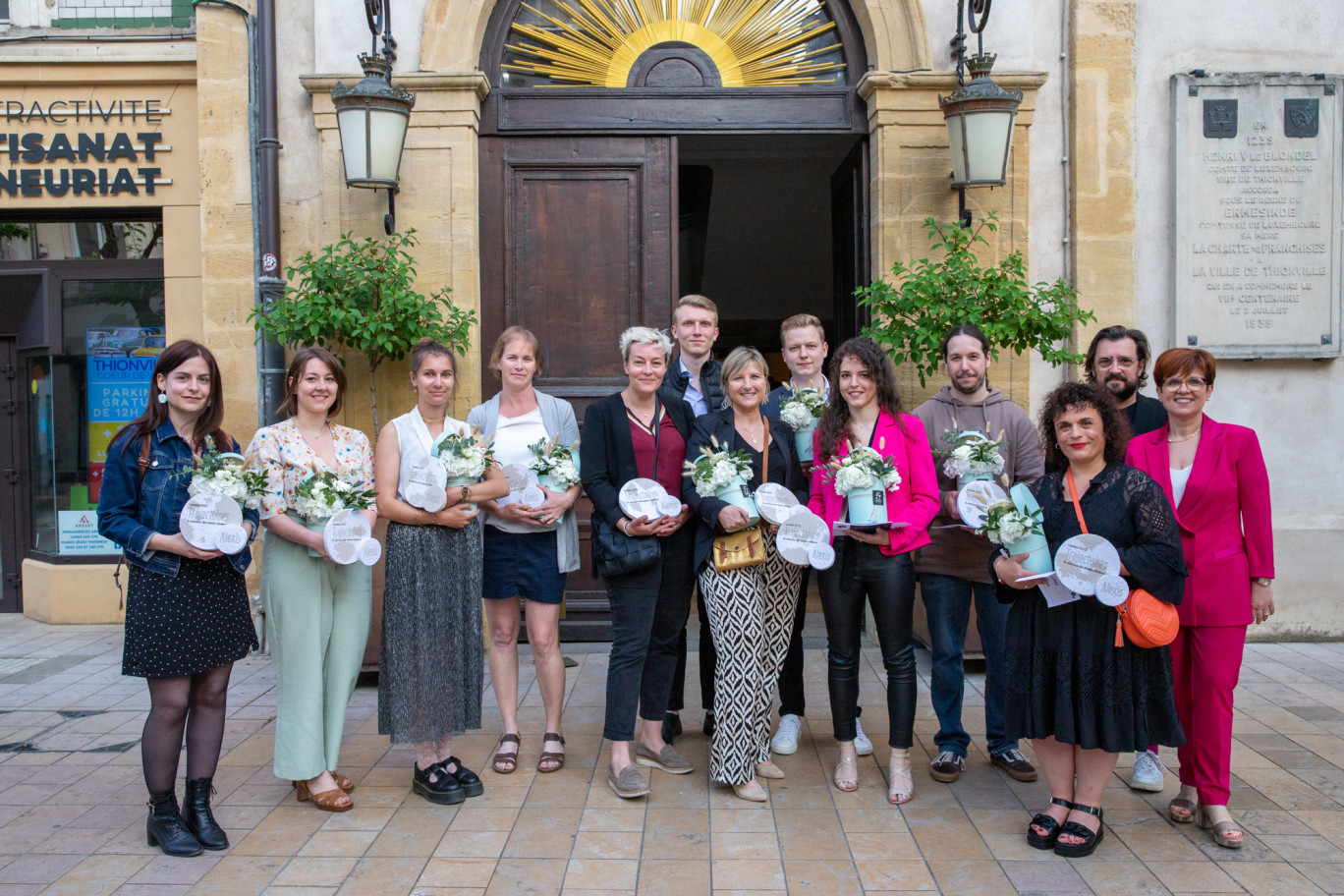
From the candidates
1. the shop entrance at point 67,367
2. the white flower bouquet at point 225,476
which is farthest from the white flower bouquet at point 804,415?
the shop entrance at point 67,367

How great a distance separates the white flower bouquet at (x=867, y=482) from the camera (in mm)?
3943

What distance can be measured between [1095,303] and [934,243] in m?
1.15

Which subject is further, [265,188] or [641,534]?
[265,188]

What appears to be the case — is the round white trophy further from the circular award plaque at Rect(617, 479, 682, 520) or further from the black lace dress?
the black lace dress

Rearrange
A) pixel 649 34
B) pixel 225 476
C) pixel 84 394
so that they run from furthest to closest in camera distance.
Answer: pixel 84 394
pixel 649 34
pixel 225 476

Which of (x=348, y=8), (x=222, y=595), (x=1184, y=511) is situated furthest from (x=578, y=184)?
(x=1184, y=511)

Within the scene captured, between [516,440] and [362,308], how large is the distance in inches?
80.7

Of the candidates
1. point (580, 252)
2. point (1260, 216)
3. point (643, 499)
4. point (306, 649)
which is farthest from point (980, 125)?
point (306, 649)

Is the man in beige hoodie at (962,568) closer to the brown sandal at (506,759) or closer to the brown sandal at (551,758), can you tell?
the brown sandal at (551,758)

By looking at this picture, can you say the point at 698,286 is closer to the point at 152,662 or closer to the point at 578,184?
the point at 578,184

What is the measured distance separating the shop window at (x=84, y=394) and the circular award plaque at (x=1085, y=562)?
22.1ft

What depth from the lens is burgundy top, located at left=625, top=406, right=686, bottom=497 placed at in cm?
430

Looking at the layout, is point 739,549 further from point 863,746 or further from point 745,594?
point 863,746

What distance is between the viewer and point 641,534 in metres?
4.13
